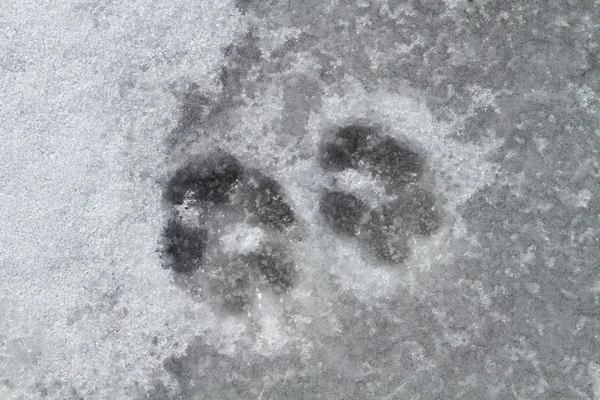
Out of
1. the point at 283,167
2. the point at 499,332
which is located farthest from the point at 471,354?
the point at 283,167

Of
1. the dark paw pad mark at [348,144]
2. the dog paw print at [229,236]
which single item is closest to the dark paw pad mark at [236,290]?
the dog paw print at [229,236]

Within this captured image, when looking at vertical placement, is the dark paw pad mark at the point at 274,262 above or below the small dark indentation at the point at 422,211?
below

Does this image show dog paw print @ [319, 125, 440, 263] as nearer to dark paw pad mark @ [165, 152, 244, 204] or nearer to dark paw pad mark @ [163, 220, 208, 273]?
dark paw pad mark @ [165, 152, 244, 204]

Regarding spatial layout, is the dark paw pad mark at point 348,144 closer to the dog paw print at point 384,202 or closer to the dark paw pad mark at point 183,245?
the dog paw print at point 384,202

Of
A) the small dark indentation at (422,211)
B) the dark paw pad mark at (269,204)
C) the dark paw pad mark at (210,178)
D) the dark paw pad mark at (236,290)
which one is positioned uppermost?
the dark paw pad mark at (210,178)

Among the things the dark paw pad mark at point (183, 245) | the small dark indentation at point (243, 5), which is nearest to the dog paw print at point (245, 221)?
the dark paw pad mark at point (183, 245)

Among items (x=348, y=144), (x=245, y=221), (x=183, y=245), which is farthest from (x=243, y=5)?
(x=183, y=245)

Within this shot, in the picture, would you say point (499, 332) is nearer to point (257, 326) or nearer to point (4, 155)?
point (257, 326)

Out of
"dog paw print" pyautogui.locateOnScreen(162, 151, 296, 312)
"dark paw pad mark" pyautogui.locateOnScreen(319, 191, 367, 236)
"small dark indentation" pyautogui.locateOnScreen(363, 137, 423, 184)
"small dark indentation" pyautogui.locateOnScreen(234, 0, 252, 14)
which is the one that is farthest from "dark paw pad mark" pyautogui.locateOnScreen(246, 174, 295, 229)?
"small dark indentation" pyautogui.locateOnScreen(234, 0, 252, 14)
